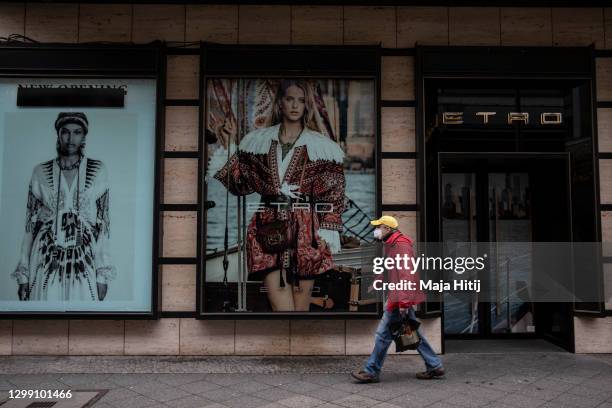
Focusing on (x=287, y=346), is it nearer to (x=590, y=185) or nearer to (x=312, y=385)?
(x=312, y=385)

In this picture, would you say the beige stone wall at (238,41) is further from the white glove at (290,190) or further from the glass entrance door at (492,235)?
the glass entrance door at (492,235)

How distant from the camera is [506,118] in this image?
6.97 m

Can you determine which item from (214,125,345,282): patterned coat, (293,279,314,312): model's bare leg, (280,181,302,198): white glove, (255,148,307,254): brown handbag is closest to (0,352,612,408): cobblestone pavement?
(293,279,314,312): model's bare leg

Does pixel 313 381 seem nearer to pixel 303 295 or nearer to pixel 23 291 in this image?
pixel 303 295

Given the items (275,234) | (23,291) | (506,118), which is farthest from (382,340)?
(23,291)

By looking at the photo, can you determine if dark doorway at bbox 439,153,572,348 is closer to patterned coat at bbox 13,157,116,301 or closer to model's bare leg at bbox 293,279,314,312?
model's bare leg at bbox 293,279,314,312

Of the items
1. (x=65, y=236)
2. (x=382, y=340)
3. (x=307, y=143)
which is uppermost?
(x=307, y=143)

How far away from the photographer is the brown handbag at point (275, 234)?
6605mm

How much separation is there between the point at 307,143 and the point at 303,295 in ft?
6.60

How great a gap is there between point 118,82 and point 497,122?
520 centimetres

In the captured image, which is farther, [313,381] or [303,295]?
[303,295]

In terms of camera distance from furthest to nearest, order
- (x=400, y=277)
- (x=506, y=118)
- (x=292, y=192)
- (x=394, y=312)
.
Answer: (x=506, y=118), (x=292, y=192), (x=394, y=312), (x=400, y=277)

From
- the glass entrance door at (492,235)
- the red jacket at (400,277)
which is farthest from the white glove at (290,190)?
the glass entrance door at (492,235)

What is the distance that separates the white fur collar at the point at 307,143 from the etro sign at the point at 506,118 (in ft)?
5.19
